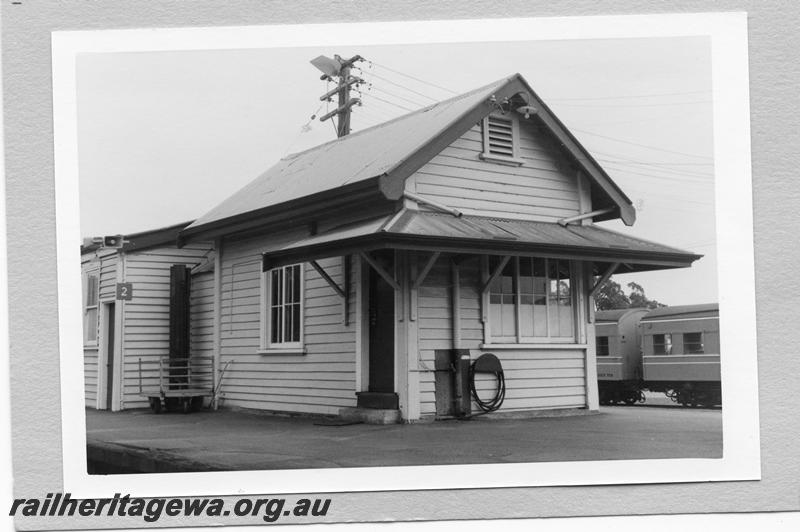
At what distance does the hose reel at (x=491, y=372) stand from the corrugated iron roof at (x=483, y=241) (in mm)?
1724

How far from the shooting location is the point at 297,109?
1112 centimetres

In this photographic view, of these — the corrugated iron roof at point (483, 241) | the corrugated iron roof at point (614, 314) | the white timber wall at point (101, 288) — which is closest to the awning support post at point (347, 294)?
the corrugated iron roof at point (483, 241)

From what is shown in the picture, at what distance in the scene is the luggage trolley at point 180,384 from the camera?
48.6 feet

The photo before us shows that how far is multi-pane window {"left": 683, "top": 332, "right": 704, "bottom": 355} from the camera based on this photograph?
19.4 meters

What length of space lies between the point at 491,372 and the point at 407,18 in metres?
5.48

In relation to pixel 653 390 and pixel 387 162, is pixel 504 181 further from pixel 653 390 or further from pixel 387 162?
pixel 653 390

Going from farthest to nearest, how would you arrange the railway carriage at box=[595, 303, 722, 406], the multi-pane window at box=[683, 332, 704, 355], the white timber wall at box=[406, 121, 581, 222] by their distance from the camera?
the railway carriage at box=[595, 303, 722, 406], the multi-pane window at box=[683, 332, 704, 355], the white timber wall at box=[406, 121, 581, 222]

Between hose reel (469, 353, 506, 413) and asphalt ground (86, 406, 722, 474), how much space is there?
8.9 inches

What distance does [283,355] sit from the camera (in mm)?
14492

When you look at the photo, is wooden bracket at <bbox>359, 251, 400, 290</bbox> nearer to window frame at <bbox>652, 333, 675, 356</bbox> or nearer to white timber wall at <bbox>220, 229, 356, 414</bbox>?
white timber wall at <bbox>220, 229, 356, 414</bbox>

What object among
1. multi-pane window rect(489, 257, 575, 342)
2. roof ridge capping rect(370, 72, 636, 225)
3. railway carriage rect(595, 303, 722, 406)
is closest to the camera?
roof ridge capping rect(370, 72, 636, 225)

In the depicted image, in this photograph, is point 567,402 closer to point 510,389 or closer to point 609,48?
point 510,389

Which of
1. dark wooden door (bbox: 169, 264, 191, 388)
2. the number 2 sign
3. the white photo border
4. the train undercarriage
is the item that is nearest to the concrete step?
the white photo border

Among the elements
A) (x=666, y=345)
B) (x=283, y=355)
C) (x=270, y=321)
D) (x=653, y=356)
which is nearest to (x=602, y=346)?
(x=653, y=356)
